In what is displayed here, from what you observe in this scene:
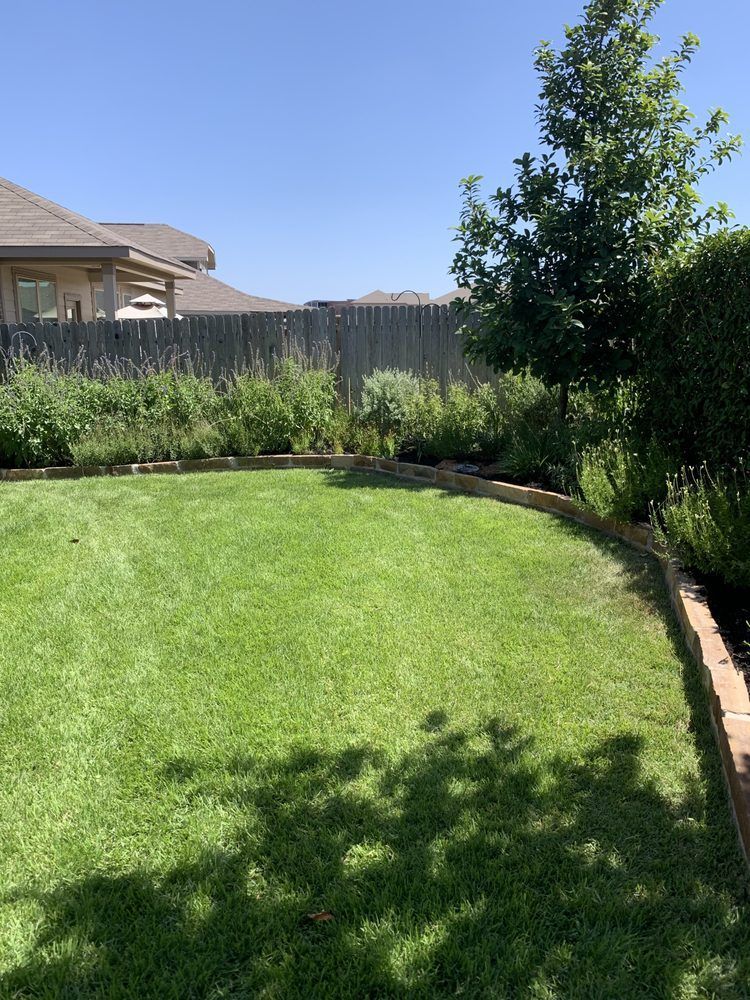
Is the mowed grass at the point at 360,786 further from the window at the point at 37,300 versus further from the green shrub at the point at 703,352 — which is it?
the window at the point at 37,300

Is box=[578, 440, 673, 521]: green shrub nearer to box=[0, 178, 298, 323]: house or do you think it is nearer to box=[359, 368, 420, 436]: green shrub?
box=[359, 368, 420, 436]: green shrub

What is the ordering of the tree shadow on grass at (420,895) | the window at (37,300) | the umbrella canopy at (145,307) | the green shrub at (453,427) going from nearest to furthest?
the tree shadow on grass at (420,895) < the green shrub at (453,427) < the window at (37,300) < the umbrella canopy at (145,307)

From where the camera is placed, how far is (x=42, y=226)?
42.1 feet

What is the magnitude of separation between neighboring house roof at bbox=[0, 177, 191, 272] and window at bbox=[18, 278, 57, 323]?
173 centimetres

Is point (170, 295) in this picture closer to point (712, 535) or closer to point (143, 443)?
point (143, 443)

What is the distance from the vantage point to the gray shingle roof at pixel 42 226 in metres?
12.3

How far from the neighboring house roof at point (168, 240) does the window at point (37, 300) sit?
10.6 meters

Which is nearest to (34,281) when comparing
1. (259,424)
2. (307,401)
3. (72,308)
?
(72,308)

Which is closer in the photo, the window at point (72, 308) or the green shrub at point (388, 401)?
the green shrub at point (388, 401)

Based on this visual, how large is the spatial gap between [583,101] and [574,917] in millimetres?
7023

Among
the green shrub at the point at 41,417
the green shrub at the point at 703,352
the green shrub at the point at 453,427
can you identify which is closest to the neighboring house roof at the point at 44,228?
the green shrub at the point at 41,417

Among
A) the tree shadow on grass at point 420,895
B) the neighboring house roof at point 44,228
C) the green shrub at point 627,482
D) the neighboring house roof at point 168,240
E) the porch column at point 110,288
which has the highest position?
the neighboring house roof at point 168,240

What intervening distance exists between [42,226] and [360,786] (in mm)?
13675

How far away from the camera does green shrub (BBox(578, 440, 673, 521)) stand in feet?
16.2
